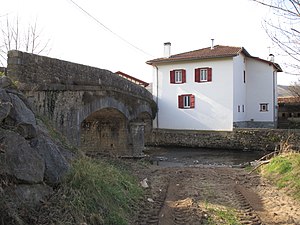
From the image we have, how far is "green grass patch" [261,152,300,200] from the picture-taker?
6909 millimetres

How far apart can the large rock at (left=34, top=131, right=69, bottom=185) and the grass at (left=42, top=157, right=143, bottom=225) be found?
0.46 ft

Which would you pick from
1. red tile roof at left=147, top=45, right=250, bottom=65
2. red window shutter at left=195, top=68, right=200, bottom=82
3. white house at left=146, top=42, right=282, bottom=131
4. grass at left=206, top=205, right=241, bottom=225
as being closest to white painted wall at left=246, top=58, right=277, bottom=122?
white house at left=146, top=42, right=282, bottom=131

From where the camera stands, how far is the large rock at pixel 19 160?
3.65m

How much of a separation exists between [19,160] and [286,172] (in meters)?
6.47

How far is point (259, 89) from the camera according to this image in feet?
91.2

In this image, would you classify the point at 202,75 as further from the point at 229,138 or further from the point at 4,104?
the point at 4,104

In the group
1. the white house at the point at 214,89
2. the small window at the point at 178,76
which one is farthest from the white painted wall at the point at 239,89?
the small window at the point at 178,76

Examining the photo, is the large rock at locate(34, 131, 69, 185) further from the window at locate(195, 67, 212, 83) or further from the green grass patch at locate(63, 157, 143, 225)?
the window at locate(195, 67, 212, 83)

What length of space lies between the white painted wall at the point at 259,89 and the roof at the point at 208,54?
2.13 feet

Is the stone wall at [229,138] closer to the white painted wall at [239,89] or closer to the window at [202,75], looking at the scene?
the white painted wall at [239,89]


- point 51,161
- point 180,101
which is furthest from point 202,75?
point 51,161

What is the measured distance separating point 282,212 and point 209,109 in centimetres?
1994

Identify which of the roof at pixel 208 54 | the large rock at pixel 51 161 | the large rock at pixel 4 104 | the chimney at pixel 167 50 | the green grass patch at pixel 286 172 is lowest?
the green grass patch at pixel 286 172

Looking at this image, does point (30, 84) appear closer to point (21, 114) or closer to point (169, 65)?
point (21, 114)
